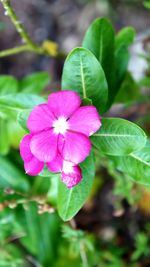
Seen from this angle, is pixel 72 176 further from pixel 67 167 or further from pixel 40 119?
pixel 40 119

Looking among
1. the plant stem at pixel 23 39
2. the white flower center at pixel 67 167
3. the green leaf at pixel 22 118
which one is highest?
the plant stem at pixel 23 39

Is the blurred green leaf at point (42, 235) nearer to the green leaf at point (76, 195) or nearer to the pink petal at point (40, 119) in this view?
the green leaf at point (76, 195)

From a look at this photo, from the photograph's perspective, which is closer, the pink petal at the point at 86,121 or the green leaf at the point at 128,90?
the pink petal at the point at 86,121

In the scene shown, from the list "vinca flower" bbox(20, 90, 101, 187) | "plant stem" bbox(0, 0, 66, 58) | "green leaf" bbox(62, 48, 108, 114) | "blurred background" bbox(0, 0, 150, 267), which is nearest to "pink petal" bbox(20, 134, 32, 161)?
Result: "vinca flower" bbox(20, 90, 101, 187)

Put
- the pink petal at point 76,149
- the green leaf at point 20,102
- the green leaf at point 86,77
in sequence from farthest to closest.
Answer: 1. the green leaf at point 20,102
2. the green leaf at point 86,77
3. the pink petal at point 76,149

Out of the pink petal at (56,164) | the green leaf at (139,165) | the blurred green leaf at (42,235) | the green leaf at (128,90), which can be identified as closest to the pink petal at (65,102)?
the pink petal at (56,164)

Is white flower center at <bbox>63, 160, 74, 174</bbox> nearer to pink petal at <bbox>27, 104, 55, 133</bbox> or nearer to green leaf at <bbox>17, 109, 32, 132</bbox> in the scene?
pink petal at <bbox>27, 104, 55, 133</bbox>

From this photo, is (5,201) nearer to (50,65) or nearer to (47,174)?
(47,174)
